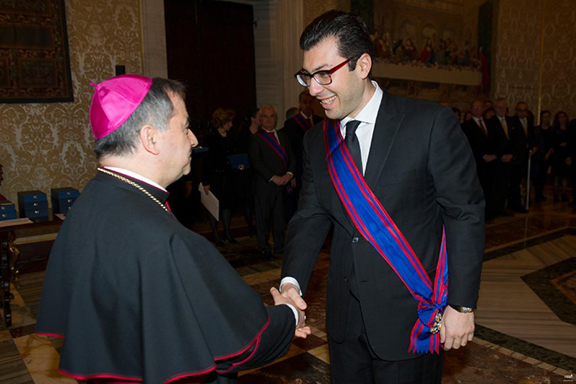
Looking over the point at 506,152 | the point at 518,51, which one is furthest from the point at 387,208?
the point at 518,51

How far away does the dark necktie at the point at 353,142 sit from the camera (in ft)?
5.49

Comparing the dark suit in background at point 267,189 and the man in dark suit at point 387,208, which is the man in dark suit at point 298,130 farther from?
the man in dark suit at point 387,208

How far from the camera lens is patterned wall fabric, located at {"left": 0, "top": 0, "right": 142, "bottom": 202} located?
5.43 m

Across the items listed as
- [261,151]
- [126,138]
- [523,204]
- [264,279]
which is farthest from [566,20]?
[126,138]

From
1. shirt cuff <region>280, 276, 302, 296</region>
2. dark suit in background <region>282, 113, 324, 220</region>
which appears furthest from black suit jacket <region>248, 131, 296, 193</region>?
shirt cuff <region>280, 276, 302, 296</region>

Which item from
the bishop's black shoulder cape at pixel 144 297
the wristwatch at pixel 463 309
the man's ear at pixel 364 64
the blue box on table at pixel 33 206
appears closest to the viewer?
the bishop's black shoulder cape at pixel 144 297

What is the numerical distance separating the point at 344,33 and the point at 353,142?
36 centimetres

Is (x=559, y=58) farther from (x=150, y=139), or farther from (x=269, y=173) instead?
(x=150, y=139)

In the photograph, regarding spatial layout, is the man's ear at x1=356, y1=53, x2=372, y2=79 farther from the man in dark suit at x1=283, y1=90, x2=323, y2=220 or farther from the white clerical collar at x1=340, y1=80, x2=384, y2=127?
the man in dark suit at x1=283, y1=90, x2=323, y2=220

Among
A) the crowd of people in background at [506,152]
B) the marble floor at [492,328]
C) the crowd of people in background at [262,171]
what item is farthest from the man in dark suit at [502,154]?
the crowd of people in background at [262,171]

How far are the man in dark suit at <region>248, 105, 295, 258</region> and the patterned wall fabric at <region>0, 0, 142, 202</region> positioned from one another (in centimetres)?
192

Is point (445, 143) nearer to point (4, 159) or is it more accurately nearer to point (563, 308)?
point (563, 308)

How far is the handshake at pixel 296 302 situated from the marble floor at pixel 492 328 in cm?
139

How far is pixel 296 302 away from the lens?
163 cm
